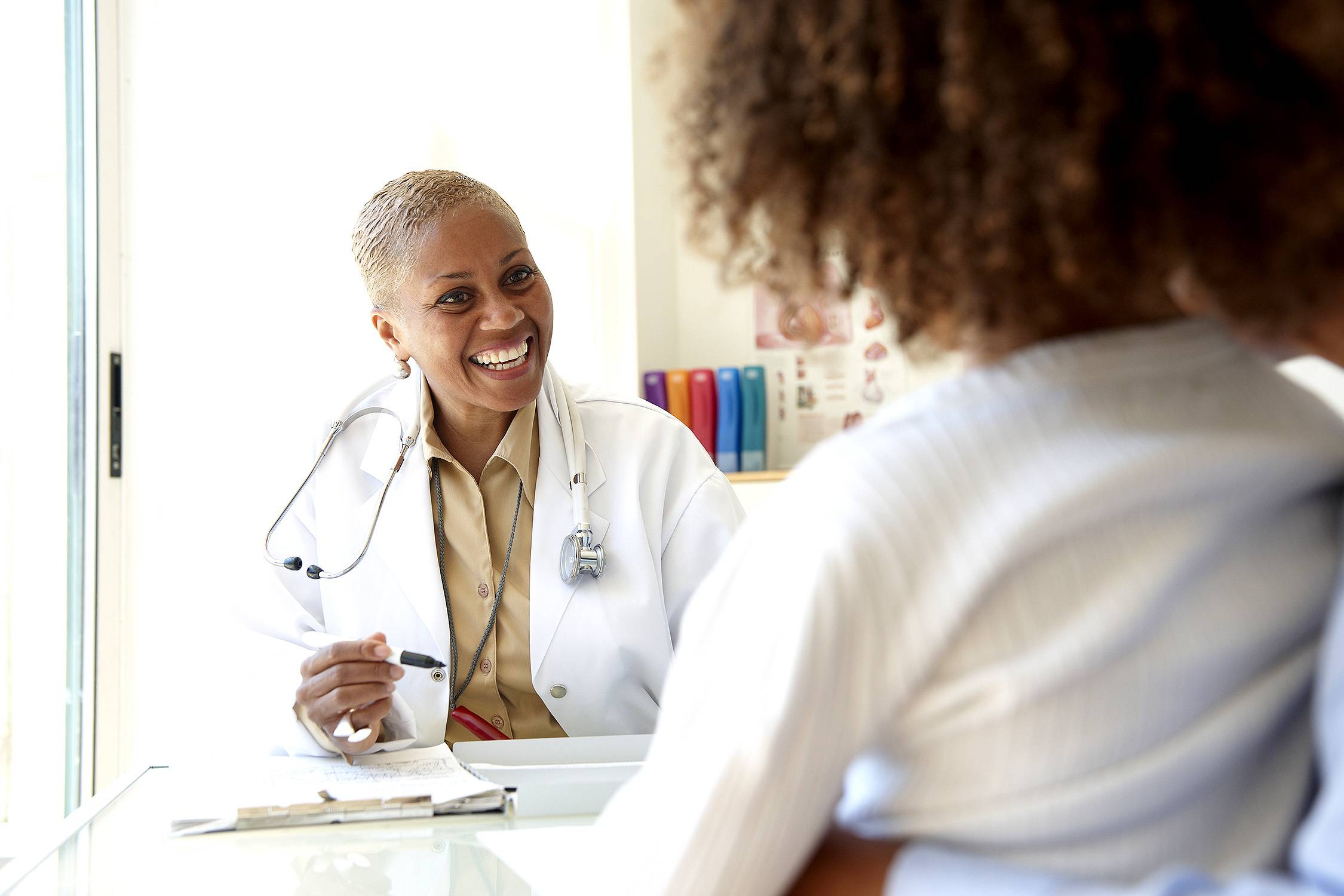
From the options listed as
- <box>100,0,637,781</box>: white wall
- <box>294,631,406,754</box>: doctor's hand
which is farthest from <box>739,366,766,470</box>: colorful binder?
<box>294,631,406,754</box>: doctor's hand

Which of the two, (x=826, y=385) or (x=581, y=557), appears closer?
(x=581, y=557)

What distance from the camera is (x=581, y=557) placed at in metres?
1.59

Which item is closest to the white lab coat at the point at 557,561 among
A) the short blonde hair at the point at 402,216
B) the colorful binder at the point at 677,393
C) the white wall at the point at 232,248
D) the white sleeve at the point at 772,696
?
the short blonde hair at the point at 402,216

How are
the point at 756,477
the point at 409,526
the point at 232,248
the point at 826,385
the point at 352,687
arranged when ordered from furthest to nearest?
1. the point at 826,385
2. the point at 756,477
3. the point at 232,248
4. the point at 409,526
5. the point at 352,687

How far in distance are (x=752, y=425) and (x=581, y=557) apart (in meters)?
1.69

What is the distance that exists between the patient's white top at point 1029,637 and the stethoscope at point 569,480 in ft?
3.62

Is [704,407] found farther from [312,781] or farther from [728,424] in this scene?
[312,781]

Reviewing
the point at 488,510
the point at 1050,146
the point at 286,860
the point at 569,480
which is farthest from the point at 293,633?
the point at 1050,146

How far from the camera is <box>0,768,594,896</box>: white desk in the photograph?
0.86 meters

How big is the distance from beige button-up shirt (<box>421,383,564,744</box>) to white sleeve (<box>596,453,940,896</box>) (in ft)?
3.58

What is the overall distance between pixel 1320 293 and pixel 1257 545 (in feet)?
0.38

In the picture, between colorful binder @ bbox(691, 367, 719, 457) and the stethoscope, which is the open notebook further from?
colorful binder @ bbox(691, 367, 719, 457)

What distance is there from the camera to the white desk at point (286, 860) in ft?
2.81

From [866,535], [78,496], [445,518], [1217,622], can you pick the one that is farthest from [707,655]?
[78,496]
